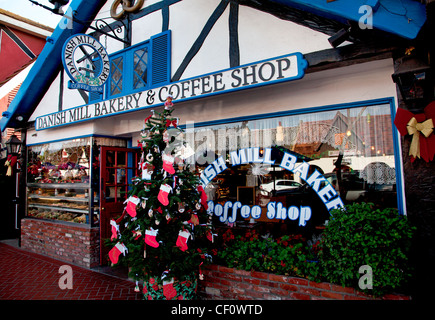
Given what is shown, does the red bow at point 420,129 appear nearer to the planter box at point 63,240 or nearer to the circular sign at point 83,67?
the circular sign at point 83,67

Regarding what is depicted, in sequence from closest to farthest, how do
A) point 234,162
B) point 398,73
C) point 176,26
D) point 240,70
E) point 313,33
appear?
point 398,73
point 313,33
point 240,70
point 234,162
point 176,26

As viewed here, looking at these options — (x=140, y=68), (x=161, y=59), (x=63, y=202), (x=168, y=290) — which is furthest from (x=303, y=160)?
(x=63, y=202)

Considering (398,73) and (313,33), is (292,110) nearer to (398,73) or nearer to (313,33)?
(313,33)

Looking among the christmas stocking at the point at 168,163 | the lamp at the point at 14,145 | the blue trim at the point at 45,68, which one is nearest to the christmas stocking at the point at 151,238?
the christmas stocking at the point at 168,163

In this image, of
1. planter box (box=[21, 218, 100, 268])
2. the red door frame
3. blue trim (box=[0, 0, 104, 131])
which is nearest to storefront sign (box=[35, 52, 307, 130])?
the red door frame

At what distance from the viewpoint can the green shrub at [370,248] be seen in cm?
304

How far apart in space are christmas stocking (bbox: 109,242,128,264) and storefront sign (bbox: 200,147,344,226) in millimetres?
1760

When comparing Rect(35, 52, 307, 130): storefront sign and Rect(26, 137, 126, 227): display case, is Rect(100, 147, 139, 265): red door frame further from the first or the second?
Rect(35, 52, 307, 130): storefront sign

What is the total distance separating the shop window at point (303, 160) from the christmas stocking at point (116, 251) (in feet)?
5.81

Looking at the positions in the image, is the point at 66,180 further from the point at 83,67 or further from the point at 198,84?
the point at 198,84

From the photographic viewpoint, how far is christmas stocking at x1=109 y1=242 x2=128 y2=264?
147 inches

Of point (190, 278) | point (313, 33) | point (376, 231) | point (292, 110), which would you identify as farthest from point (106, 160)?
point (376, 231)
